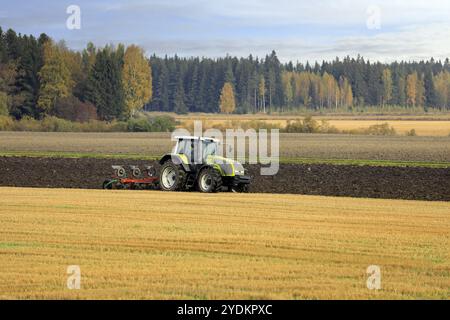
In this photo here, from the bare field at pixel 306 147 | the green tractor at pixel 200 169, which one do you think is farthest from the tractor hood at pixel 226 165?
the bare field at pixel 306 147

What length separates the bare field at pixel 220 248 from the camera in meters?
12.5

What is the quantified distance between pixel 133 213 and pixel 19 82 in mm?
76228

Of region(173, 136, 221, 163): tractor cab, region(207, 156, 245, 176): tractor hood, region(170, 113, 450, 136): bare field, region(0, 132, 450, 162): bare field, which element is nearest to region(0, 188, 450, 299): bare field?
region(207, 156, 245, 176): tractor hood

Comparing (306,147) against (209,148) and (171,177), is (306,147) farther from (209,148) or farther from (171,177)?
(209,148)

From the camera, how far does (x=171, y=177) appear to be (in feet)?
95.6

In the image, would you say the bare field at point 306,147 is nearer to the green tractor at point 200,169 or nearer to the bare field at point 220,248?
the green tractor at point 200,169

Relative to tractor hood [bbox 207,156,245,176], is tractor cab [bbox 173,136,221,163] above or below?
above

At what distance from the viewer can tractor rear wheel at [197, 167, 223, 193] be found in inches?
1099

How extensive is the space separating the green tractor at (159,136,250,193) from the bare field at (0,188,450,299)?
109 inches

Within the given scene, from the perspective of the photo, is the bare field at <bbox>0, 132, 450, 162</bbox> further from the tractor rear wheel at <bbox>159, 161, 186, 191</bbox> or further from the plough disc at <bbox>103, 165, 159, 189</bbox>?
the tractor rear wheel at <bbox>159, 161, 186, 191</bbox>

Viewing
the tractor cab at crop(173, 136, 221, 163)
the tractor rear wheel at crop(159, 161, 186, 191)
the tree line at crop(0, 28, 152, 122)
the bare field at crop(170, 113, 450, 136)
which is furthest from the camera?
the tree line at crop(0, 28, 152, 122)

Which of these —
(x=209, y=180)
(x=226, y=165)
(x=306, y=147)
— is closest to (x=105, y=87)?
(x=306, y=147)

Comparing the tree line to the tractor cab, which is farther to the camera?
the tree line
